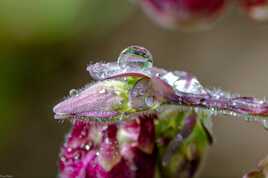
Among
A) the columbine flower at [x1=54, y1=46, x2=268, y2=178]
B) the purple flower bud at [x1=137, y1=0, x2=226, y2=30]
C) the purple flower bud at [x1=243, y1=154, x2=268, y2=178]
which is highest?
the purple flower bud at [x1=137, y1=0, x2=226, y2=30]

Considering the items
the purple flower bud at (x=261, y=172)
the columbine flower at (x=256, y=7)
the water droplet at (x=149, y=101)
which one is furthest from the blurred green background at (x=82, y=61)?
the water droplet at (x=149, y=101)

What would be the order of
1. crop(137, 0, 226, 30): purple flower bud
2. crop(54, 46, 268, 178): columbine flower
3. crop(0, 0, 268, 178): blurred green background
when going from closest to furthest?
crop(54, 46, 268, 178): columbine flower
crop(137, 0, 226, 30): purple flower bud
crop(0, 0, 268, 178): blurred green background

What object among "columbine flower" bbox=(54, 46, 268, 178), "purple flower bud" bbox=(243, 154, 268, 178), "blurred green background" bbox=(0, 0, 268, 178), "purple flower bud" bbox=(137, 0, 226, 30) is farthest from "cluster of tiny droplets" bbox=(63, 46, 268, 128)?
"blurred green background" bbox=(0, 0, 268, 178)

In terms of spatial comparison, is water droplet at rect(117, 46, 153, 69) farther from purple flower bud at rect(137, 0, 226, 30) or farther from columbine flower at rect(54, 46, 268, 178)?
purple flower bud at rect(137, 0, 226, 30)

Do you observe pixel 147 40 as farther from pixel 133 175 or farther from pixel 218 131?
pixel 133 175

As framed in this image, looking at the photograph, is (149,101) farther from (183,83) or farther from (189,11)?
(189,11)

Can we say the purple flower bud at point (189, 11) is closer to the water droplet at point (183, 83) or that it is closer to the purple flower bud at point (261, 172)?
the water droplet at point (183, 83)

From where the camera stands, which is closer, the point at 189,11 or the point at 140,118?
the point at 140,118

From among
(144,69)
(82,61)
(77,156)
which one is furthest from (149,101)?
(82,61)
